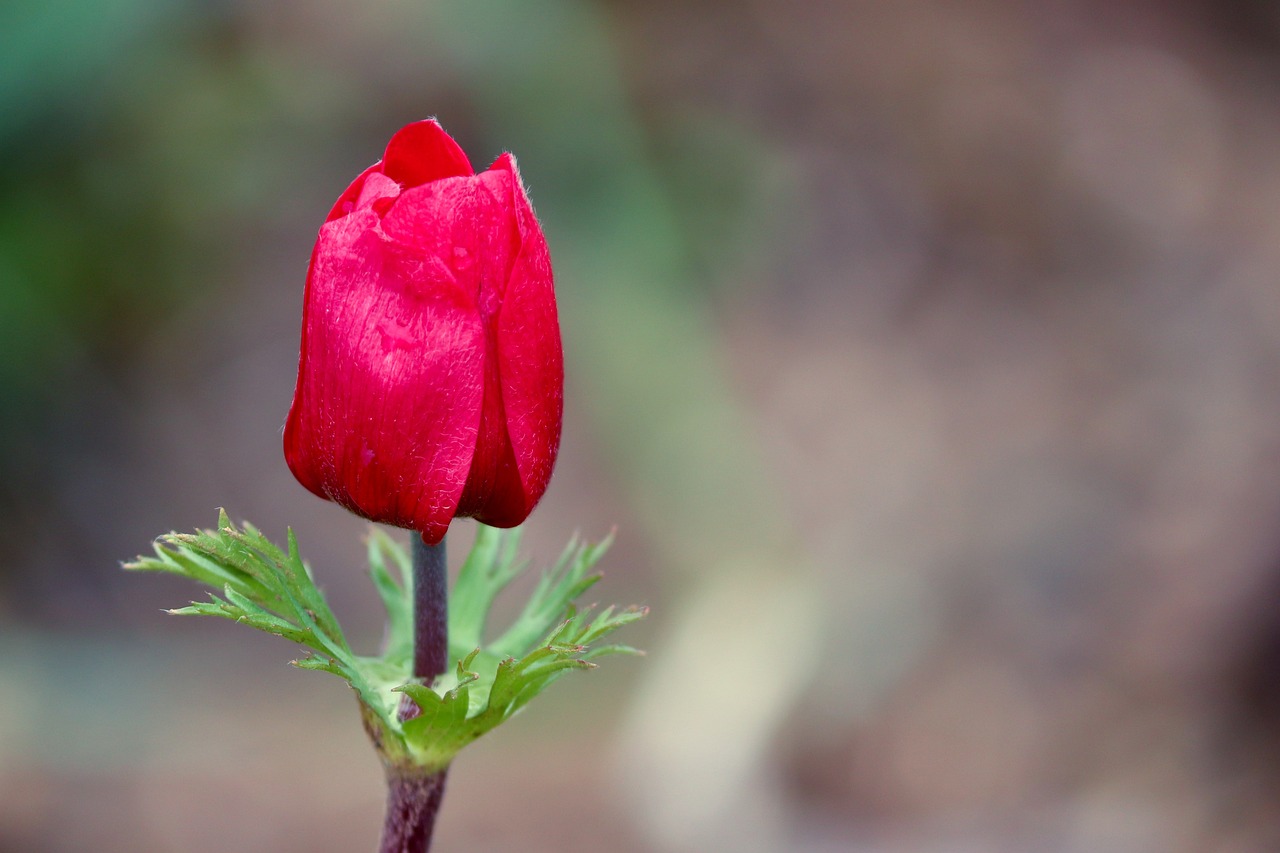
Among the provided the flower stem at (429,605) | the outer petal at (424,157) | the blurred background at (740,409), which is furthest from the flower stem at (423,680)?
the blurred background at (740,409)

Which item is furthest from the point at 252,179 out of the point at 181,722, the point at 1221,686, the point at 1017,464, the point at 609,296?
the point at 1221,686

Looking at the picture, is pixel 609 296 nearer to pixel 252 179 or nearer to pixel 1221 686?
pixel 252 179

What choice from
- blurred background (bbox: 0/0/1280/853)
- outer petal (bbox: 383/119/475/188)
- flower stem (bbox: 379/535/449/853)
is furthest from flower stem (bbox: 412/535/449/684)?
blurred background (bbox: 0/0/1280/853)

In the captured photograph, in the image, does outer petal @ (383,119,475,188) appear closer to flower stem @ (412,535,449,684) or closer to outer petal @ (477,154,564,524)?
outer petal @ (477,154,564,524)

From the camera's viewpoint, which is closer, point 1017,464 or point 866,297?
point 1017,464

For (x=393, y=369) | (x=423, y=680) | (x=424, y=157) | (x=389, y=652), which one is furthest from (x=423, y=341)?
(x=389, y=652)

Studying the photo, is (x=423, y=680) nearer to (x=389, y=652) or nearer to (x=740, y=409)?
(x=389, y=652)

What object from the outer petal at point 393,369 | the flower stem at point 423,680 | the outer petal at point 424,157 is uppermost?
the outer petal at point 424,157

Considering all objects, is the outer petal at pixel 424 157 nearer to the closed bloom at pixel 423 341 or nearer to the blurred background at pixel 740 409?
the closed bloom at pixel 423 341
